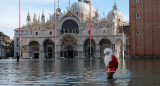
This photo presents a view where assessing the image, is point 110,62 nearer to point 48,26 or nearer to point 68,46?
point 68,46

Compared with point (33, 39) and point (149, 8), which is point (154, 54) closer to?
point (149, 8)

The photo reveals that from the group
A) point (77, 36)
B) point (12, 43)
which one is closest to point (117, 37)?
point (77, 36)

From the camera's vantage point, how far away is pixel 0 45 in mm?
94938

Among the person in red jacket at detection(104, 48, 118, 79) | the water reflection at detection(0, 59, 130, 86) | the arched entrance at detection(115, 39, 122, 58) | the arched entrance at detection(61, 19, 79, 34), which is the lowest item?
the water reflection at detection(0, 59, 130, 86)

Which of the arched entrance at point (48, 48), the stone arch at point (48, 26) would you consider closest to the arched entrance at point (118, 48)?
the arched entrance at point (48, 48)

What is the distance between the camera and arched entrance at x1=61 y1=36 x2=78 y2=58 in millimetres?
77000

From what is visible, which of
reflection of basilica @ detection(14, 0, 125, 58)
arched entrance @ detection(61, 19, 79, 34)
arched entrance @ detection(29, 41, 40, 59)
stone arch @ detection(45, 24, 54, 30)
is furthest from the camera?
stone arch @ detection(45, 24, 54, 30)

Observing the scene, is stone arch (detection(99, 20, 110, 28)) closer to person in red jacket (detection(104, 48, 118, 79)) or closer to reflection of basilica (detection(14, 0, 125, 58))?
reflection of basilica (detection(14, 0, 125, 58))

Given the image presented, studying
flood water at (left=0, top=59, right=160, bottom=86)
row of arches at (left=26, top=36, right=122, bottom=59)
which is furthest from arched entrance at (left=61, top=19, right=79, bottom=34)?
flood water at (left=0, top=59, right=160, bottom=86)

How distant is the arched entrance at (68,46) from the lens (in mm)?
77000

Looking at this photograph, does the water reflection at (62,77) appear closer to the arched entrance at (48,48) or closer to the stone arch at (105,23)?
the stone arch at (105,23)

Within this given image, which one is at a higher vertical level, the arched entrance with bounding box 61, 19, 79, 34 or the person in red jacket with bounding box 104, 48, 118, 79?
the arched entrance with bounding box 61, 19, 79, 34

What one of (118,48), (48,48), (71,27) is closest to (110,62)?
(118,48)

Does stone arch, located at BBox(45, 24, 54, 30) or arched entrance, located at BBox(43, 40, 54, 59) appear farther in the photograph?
stone arch, located at BBox(45, 24, 54, 30)
